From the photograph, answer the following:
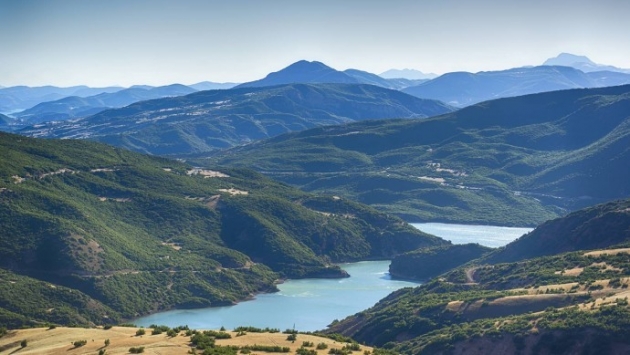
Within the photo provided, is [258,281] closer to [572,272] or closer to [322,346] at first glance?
[572,272]

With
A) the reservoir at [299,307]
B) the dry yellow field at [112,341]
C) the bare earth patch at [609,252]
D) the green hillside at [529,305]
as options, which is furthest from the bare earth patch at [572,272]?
the dry yellow field at [112,341]

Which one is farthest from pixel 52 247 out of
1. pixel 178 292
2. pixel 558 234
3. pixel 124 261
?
pixel 558 234

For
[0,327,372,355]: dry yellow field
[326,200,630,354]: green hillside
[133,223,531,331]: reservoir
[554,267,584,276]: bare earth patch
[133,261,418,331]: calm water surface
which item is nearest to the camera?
[0,327,372,355]: dry yellow field

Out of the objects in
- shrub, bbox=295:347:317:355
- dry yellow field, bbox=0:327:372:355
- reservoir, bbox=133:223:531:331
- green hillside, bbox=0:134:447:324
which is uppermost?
dry yellow field, bbox=0:327:372:355

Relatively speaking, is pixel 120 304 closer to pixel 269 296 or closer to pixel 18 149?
pixel 269 296

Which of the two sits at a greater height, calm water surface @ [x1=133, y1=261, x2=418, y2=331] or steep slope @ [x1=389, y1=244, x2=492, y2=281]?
steep slope @ [x1=389, y1=244, x2=492, y2=281]

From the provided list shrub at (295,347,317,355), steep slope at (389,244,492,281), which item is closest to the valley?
shrub at (295,347,317,355)

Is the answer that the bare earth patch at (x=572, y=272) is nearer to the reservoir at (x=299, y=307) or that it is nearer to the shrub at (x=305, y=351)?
the reservoir at (x=299, y=307)

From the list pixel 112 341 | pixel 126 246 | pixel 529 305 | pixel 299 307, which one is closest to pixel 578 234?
pixel 529 305

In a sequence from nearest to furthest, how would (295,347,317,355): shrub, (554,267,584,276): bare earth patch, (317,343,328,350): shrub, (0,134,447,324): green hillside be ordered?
(295,347,317,355): shrub < (317,343,328,350): shrub < (554,267,584,276): bare earth patch < (0,134,447,324): green hillside

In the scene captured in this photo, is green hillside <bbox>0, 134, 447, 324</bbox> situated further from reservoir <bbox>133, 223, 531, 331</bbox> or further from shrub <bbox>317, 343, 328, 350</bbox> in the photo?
shrub <bbox>317, 343, 328, 350</bbox>
